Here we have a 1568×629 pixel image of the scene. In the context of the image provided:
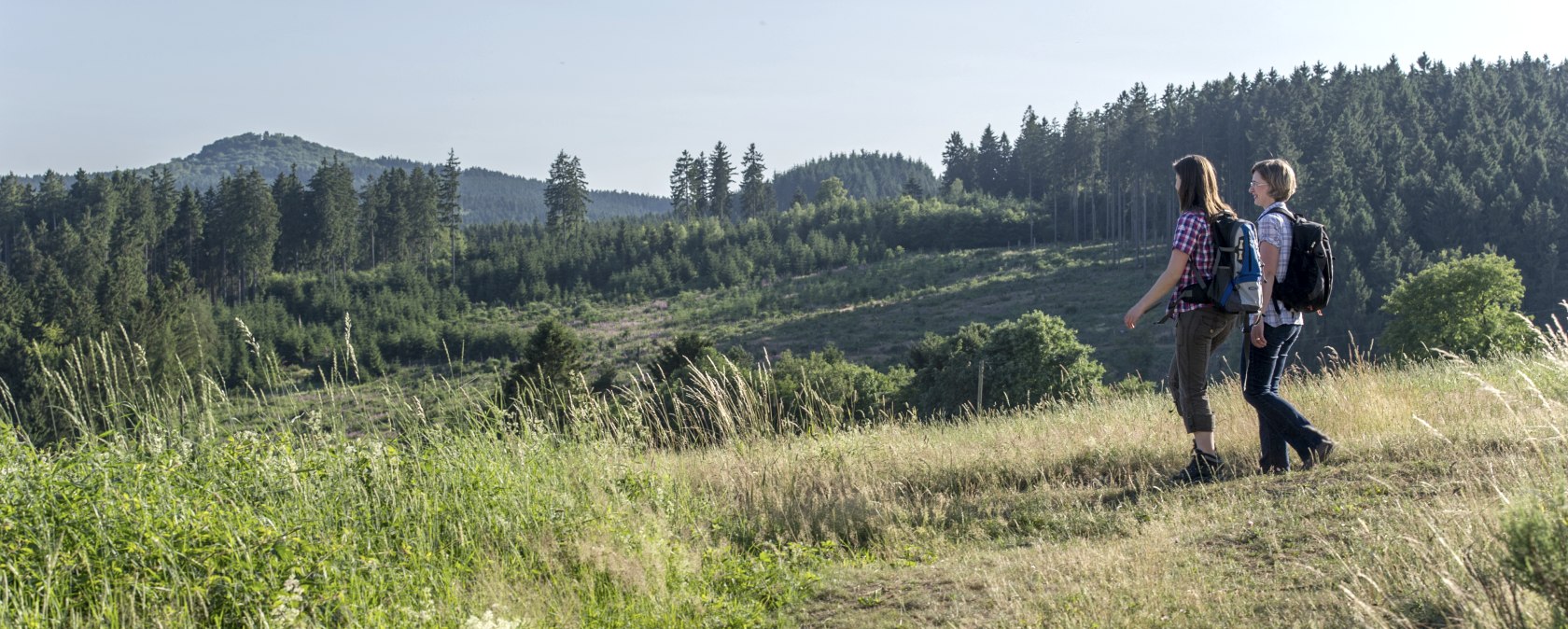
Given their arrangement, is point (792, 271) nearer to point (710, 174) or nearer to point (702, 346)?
point (710, 174)

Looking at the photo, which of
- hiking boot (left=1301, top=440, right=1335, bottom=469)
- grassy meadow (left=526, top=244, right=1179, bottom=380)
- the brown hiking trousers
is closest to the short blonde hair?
the brown hiking trousers

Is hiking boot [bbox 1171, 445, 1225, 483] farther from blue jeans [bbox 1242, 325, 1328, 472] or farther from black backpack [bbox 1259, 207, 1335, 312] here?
black backpack [bbox 1259, 207, 1335, 312]

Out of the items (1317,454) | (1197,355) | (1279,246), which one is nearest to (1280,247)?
(1279,246)

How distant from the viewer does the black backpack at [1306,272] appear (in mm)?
5805

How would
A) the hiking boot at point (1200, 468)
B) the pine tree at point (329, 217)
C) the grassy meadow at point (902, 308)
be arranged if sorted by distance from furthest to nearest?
the pine tree at point (329, 217), the grassy meadow at point (902, 308), the hiking boot at point (1200, 468)

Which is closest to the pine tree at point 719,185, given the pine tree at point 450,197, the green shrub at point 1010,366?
the pine tree at point 450,197

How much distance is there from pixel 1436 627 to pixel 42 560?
5.58m

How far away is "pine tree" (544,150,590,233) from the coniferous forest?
0.90ft

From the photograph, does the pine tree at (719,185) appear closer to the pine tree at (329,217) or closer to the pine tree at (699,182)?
the pine tree at (699,182)

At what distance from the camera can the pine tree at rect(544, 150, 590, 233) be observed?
389 feet

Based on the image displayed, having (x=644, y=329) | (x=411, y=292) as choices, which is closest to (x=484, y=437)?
(x=644, y=329)

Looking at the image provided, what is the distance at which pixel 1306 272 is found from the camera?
583 centimetres

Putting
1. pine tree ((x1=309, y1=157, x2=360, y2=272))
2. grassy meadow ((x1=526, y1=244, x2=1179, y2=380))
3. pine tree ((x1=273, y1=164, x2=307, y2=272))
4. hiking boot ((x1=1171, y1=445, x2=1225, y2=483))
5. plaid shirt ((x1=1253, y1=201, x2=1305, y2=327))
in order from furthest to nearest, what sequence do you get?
pine tree ((x1=273, y1=164, x2=307, y2=272)) < pine tree ((x1=309, y1=157, x2=360, y2=272)) < grassy meadow ((x1=526, y1=244, x2=1179, y2=380)) < hiking boot ((x1=1171, y1=445, x2=1225, y2=483)) < plaid shirt ((x1=1253, y1=201, x2=1305, y2=327))

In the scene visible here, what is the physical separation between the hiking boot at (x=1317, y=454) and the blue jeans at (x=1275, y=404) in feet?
0.05
